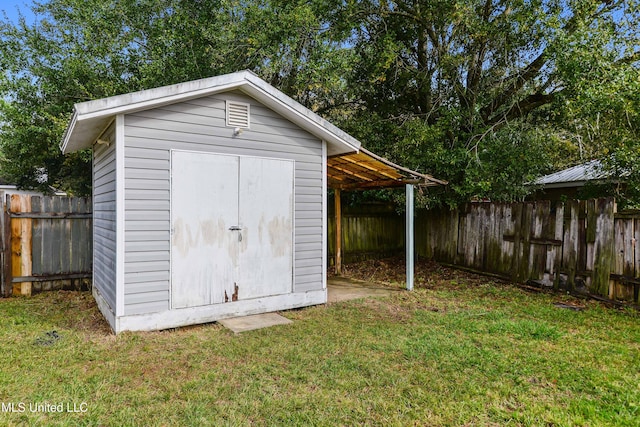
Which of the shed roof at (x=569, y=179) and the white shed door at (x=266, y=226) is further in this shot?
the shed roof at (x=569, y=179)

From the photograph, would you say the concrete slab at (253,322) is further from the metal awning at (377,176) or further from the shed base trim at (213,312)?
the metal awning at (377,176)

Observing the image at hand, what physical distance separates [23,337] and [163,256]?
5.65ft

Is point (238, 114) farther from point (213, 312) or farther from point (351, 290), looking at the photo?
point (351, 290)

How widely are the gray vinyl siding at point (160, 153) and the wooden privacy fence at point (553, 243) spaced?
4.77 metres

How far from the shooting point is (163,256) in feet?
15.0

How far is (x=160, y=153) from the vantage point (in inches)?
180

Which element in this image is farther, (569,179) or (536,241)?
(569,179)

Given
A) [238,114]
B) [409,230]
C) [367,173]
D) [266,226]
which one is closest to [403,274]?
[409,230]

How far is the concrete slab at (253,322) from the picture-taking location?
4.68 metres

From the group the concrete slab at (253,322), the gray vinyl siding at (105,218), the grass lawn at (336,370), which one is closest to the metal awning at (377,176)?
the grass lawn at (336,370)

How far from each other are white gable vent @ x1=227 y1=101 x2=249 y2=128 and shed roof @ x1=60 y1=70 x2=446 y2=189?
0.20 meters

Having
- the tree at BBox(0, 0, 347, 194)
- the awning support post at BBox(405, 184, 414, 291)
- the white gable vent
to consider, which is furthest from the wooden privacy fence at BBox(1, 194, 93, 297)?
the awning support post at BBox(405, 184, 414, 291)

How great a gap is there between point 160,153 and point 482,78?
7449 mm

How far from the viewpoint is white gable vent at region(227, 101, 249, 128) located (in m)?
5.04
